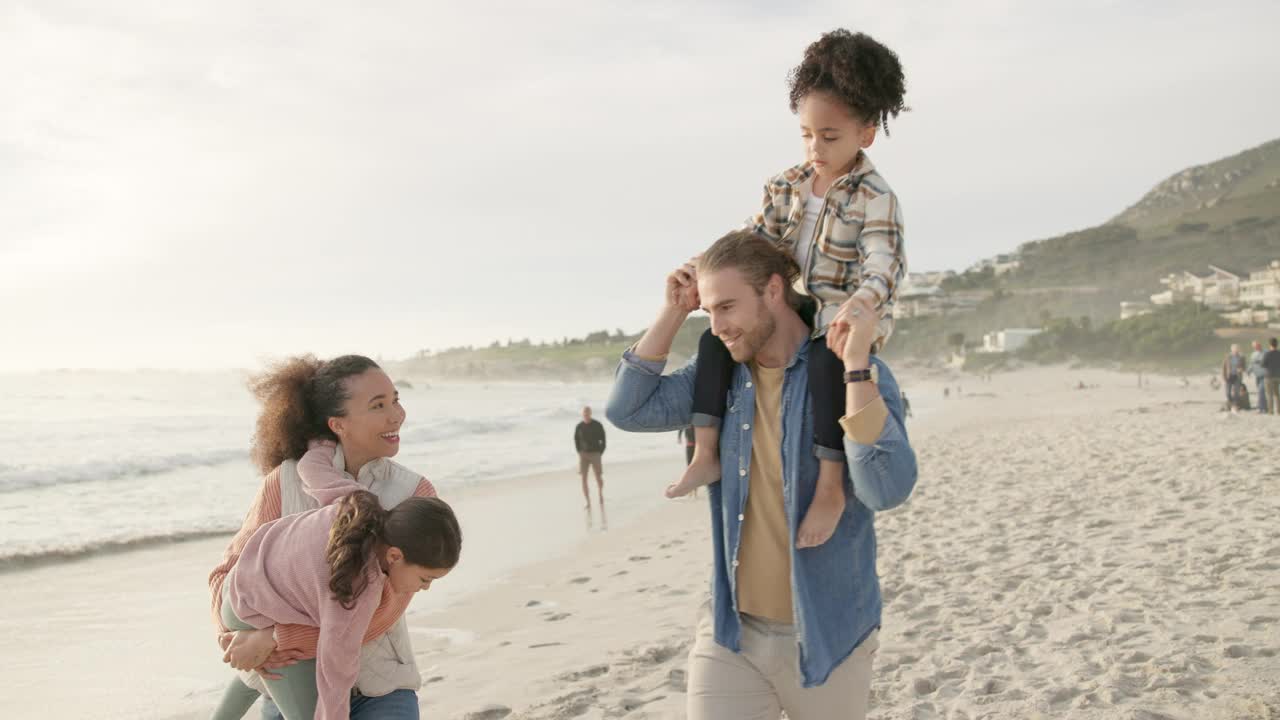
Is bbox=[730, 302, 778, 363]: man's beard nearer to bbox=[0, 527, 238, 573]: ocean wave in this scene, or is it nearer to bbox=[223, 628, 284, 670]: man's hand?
bbox=[223, 628, 284, 670]: man's hand

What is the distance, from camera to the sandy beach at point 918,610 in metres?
4.58

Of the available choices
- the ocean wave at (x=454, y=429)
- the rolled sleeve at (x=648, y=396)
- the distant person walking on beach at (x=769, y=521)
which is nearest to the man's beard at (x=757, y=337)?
the distant person walking on beach at (x=769, y=521)

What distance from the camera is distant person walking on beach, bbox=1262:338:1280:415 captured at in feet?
60.6

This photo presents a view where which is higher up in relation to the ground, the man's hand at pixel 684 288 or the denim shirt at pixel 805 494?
the man's hand at pixel 684 288

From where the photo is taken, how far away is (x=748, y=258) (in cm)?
232

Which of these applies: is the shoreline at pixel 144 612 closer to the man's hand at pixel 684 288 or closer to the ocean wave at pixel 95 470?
the man's hand at pixel 684 288

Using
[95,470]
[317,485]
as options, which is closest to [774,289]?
[317,485]

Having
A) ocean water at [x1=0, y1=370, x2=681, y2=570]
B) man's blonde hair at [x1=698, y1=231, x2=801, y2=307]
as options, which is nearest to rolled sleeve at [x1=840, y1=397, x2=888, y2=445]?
man's blonde hair at [x1=698, y1=231, x2=801, y2=307]

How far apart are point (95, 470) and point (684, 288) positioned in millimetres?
18976

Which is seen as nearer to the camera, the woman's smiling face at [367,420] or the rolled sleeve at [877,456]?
the rolled sleeve at [877,456]

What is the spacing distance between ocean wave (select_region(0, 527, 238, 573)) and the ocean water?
2 cm

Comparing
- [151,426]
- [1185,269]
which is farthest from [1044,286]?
[151,426]

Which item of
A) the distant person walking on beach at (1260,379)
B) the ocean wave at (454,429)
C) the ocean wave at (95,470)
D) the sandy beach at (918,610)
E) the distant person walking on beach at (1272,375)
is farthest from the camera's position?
the ocean wave at (454,429)

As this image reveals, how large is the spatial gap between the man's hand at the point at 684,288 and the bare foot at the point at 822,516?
0.60m
